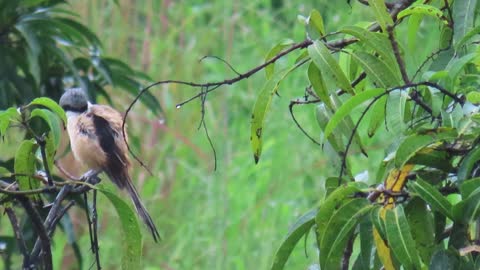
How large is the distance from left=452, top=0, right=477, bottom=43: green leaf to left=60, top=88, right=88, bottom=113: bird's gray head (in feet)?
4.68

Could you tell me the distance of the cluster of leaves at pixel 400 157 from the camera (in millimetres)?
1412

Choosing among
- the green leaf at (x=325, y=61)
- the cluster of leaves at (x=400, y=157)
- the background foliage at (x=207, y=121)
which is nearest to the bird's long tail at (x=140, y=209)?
the background foliage at (x=207, y=121)

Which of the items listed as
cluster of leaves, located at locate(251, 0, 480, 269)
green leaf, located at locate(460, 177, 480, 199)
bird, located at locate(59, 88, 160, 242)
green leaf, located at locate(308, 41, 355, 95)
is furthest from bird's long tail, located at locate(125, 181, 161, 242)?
green leaf, located at locate(460, 177, 480, 199)

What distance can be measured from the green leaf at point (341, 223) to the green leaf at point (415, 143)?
7 centimetres

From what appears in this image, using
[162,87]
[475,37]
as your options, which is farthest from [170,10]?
[475,37]

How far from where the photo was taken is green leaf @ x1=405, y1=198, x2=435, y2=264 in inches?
58.6

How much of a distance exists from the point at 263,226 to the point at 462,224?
2.73m

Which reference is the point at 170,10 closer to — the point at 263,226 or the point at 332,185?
the point at 263,226

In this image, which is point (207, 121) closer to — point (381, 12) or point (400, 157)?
point (381, 12)

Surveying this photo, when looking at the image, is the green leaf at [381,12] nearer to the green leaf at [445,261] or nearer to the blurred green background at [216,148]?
the green leaf at [445,261]

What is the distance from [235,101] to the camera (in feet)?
15.1

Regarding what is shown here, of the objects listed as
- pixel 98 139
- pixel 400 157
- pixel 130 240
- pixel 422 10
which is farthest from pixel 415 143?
pixel 98 139

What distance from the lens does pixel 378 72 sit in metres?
1.54

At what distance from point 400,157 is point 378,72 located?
0.16 meters
